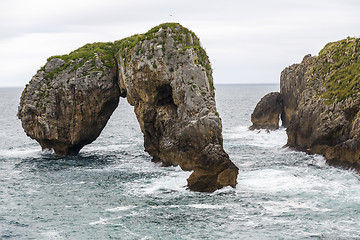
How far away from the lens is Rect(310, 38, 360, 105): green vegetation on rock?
48.3 meters

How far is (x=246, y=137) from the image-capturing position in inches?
2689

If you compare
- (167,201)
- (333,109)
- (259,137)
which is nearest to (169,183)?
(167,201)

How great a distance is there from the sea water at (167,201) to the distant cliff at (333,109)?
5.69 ft

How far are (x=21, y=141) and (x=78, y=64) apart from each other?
22.4 meters

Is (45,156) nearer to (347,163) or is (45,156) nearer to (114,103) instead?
(114,103)

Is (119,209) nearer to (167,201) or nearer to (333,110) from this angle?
(167,201)

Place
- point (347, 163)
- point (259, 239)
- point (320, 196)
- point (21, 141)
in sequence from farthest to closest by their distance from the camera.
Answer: point (21, 141), point (347, 163), point (320, 196), point (259, 239)

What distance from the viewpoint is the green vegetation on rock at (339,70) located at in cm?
4831

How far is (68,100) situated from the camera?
5038cm

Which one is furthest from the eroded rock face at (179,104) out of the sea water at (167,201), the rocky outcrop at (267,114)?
the rocky outcrop at (267,114)

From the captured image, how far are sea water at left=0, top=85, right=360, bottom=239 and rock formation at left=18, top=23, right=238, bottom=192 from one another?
225 centimetres

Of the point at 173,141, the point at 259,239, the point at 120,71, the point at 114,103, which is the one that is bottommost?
the point at 259,239

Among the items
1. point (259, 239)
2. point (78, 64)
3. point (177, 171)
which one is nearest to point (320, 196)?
point (259, 239)

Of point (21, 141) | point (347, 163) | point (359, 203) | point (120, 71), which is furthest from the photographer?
point (21, 141)
